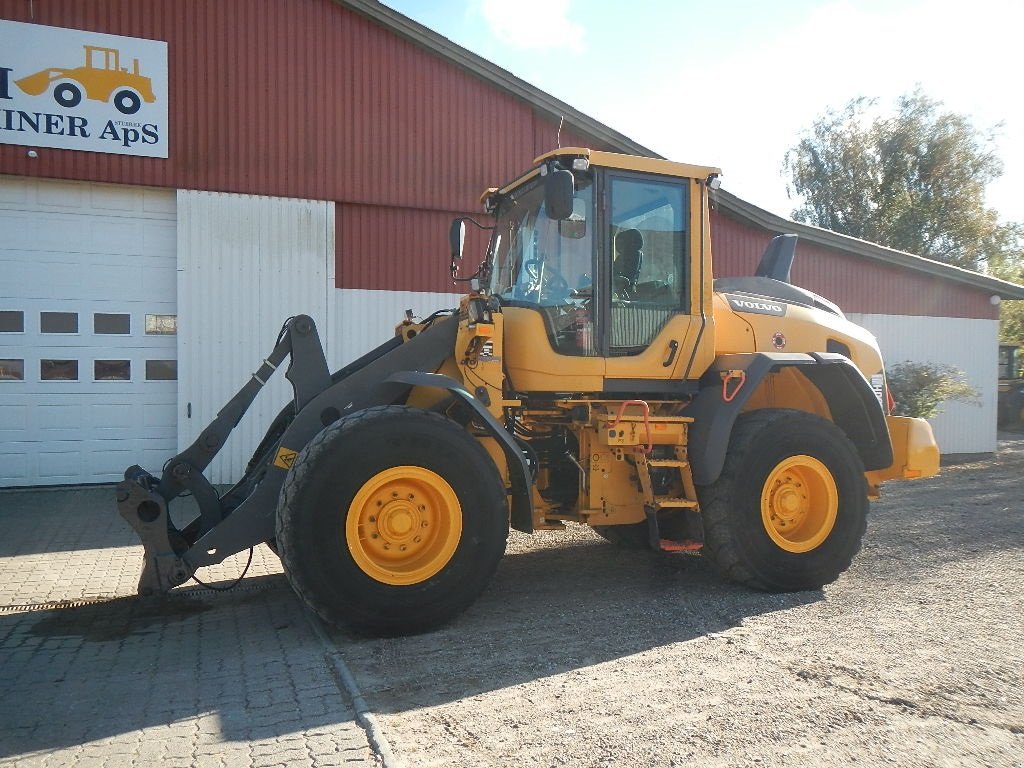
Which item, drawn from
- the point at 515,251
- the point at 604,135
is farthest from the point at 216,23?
the point at 515,251

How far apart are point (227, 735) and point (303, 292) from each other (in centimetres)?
839

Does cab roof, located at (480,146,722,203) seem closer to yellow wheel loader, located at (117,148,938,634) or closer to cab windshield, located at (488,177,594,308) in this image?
yellow wheel loader, located at (117,148,938,634)

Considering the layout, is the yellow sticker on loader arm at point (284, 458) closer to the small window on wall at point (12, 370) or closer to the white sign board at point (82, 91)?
the small window on wall at point (12, 370)

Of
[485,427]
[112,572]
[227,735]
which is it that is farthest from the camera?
[112,572]

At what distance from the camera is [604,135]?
41.6ft

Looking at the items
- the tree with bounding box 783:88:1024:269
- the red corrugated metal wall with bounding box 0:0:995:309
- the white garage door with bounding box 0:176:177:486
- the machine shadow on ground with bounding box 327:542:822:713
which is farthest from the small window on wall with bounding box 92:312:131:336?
the tree with bounding box 783:88:1024:269

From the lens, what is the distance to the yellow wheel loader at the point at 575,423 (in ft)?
16.4

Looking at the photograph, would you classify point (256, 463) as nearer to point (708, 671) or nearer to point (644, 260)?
point (644, 260)

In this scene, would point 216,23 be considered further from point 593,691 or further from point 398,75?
point 593,691

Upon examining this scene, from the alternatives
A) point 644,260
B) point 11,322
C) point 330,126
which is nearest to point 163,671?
point 644,260

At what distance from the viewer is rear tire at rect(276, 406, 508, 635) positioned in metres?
4.66

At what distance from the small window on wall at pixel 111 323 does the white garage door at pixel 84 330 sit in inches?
0.5

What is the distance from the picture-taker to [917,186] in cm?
3391

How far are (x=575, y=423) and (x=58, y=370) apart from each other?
7703 mm
